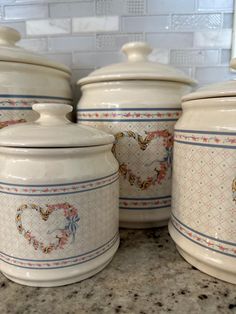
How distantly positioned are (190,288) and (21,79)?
Answer: 52 cm

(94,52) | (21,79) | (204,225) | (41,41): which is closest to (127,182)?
(204,225)

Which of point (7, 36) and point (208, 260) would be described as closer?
point (208, 260)

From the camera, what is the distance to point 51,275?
416mm

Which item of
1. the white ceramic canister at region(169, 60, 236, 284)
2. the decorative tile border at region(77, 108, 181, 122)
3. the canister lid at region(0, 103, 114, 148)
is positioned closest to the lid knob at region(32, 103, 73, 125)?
the canister lid at region(0, 103, 114, 148)

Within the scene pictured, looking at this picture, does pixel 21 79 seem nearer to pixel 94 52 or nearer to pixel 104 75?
pixel 104 75

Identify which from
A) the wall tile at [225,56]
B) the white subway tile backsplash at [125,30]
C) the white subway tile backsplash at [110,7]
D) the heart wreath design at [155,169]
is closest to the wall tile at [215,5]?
the white subway tile backsplash at [125,30]

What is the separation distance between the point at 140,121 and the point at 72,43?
44cm

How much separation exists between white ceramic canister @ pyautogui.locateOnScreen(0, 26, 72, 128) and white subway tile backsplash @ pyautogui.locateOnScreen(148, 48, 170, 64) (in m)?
0.31

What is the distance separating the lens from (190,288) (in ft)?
1.38

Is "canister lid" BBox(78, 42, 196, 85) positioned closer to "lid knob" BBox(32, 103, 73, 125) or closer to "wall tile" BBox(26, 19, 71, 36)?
"lid knob" BBox(32, 103, 73, 125)

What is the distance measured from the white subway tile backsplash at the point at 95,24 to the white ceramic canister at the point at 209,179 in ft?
1.52

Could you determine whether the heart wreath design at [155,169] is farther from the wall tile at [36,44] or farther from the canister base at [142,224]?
the wall tile at [36,44]

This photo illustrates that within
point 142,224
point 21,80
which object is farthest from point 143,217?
point 21,80

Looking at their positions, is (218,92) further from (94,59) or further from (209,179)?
(94,59)
